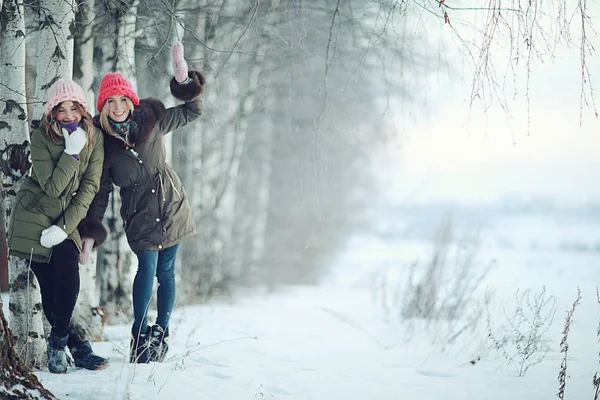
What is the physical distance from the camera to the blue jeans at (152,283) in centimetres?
366

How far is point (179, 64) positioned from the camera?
12.0ft

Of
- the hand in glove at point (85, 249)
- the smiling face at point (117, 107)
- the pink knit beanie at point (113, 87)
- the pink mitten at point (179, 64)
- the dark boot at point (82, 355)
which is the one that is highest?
the pink mitten at point (179, 64)

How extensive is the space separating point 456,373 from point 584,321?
273 centimetres

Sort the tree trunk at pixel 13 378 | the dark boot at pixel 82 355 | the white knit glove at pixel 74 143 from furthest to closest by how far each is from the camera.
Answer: the dark boot at pixel 82 355
the white knit glove at pixel 74 143
the tree trunk at pixel 13 378

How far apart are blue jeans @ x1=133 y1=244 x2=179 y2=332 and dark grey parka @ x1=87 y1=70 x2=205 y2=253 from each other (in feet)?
0.30

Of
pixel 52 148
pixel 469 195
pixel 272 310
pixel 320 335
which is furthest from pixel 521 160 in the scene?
pixel 52 148

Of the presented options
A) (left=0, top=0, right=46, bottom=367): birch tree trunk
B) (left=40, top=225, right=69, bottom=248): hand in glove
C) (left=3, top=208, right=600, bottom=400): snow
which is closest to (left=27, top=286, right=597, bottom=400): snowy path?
(left=3, top=208, right=600, bottom=400): snow

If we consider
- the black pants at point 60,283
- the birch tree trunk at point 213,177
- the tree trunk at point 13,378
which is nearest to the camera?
the tree trunk at point 13,378

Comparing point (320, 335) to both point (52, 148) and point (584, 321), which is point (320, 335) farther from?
point (52, 148)

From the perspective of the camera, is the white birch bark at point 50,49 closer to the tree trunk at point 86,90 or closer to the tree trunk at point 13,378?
the tree trunk at point 86,90

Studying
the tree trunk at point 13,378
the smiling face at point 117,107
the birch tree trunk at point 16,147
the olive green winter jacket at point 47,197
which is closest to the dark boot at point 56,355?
the birch tree trunk at point 16,147

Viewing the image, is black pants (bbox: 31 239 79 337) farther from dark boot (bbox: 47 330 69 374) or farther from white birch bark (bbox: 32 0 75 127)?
white birch bark (bbox: 32 0 75 127)

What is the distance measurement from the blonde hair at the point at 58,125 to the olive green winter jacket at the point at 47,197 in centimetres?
3

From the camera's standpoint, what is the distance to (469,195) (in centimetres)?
2206
